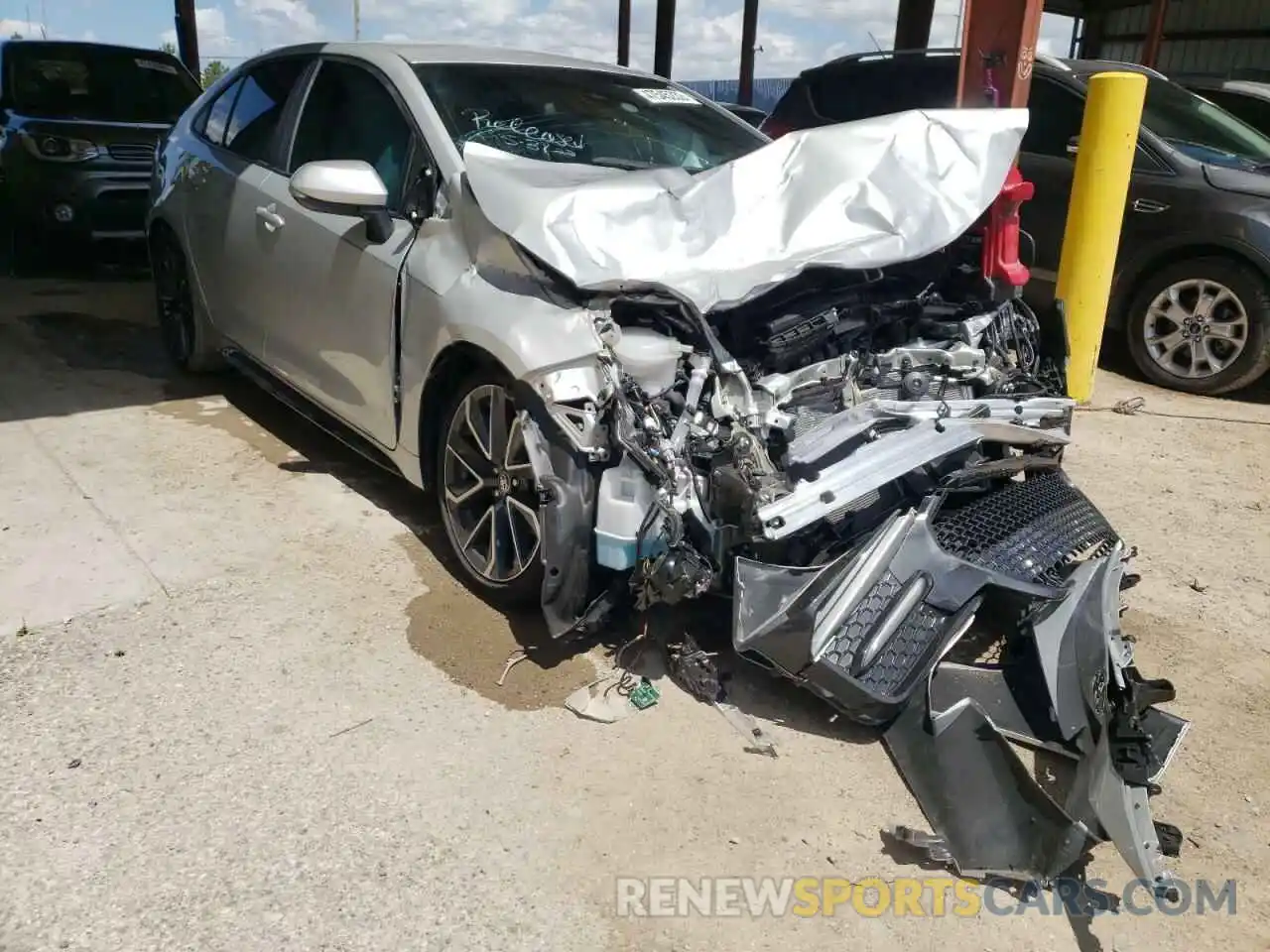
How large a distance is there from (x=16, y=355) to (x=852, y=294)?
5109mm

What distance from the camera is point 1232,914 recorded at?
2430 millimetres

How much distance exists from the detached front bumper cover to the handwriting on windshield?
178 cm

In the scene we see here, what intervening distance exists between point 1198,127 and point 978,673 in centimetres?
544

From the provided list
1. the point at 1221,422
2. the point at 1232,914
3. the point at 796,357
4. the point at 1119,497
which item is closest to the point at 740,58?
the point at 1221,422

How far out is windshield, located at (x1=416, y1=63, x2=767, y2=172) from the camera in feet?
12.4

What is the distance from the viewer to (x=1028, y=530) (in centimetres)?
318

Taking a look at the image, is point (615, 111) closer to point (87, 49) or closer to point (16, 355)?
point (16, 355)

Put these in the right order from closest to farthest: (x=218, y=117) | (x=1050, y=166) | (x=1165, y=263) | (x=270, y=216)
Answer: (x=270, y=216)
(x=218, y=117)
(x=1165, y=263)
(x=1050, y=166)

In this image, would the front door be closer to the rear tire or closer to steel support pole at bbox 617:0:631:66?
the rear tire

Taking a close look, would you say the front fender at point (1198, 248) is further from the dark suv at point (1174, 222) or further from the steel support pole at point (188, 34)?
the steel support pole at point (188, 34)

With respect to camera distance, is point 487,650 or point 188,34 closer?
point 487,650

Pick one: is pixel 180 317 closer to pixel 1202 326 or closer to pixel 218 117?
pixel 218 117

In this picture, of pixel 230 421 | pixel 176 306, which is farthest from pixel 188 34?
pixel 230 421

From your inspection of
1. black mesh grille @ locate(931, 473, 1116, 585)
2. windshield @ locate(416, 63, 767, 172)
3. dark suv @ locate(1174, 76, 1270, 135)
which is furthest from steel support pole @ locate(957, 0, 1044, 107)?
dark suv @ locate(1174, 76, 1270, 135)
